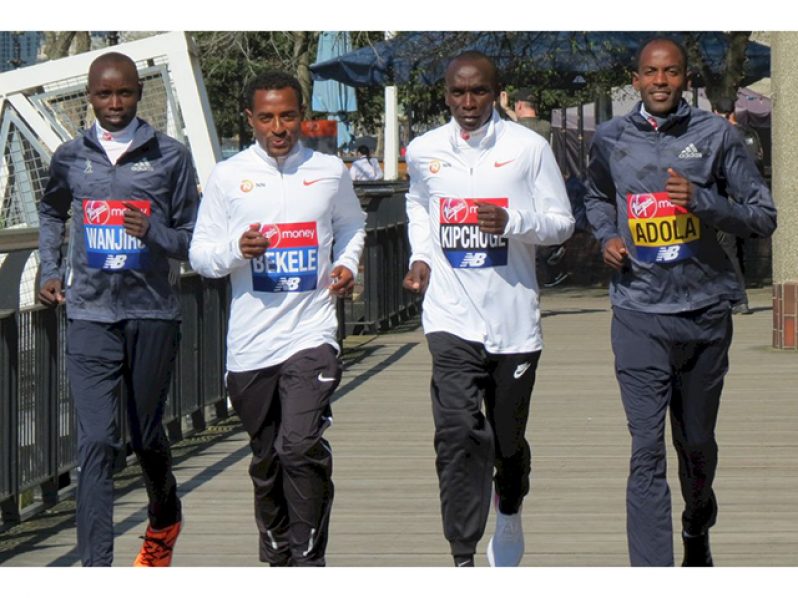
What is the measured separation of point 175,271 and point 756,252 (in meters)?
18.3

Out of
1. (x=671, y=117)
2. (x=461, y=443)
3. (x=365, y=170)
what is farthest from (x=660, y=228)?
(x=365, y=170)

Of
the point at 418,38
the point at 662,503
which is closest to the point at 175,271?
the point at 662,503

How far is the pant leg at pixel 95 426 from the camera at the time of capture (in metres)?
6.89

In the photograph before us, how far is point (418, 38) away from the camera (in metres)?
24.0

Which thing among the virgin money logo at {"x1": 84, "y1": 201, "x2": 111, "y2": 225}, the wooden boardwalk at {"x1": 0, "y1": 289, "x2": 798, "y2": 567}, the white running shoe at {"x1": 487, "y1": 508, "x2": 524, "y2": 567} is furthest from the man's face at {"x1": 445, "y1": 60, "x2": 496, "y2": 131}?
the wooden boardwalk at {"x1": 0, "y1": 289, "x2": 798, "y2": 567}

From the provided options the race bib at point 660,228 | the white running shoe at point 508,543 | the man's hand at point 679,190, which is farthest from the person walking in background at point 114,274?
the man's hand at point 679,190

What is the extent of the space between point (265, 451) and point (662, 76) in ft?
6.26

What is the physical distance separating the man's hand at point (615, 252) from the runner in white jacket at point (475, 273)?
0.24 m

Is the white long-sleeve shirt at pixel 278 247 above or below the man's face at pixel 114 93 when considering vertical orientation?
below

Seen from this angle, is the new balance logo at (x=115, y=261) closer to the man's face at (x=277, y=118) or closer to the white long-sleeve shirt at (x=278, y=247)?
the white long-sleeve shirt at (x=278, y=247)

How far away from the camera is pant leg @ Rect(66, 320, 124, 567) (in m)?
6.89

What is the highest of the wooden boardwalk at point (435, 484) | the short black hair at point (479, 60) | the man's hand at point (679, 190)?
the short black hair at point (479, 60)

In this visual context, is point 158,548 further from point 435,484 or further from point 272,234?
point 435,484
